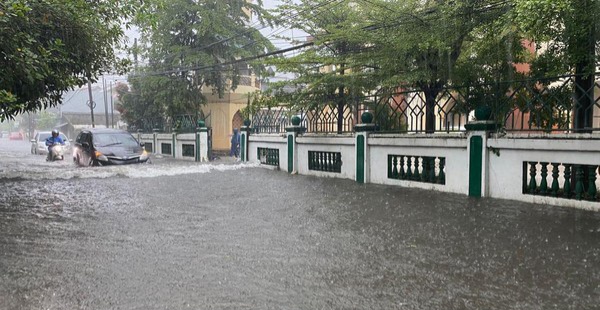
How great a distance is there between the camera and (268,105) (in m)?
14.2

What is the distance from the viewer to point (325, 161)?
11164mm

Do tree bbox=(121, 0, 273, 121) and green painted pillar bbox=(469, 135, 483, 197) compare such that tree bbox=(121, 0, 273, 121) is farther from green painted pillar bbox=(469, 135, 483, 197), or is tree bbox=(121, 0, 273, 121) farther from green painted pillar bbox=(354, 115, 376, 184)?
green painted pillar bbox=(469, 135, 483, 197)

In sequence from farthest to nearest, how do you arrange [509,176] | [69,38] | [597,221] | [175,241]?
[69,38] < [509,176] < [597,221] < [175,241]

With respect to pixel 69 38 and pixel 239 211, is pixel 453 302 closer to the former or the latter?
pixel 239 211

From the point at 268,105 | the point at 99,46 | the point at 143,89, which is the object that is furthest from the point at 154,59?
the point at 99,46

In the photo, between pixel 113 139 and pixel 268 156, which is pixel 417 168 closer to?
pixel 268 156

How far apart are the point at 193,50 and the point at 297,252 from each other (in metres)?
20.7

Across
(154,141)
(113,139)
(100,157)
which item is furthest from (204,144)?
(154,141)

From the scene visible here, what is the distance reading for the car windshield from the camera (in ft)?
49.2

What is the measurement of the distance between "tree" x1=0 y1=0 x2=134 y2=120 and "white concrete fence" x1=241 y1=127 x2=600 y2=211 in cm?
518

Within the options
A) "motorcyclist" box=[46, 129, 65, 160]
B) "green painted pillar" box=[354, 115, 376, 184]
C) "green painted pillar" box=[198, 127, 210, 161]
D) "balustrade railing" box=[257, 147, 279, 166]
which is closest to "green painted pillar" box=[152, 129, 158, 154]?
"motorcyclist" box=[46, 129, 65, 160]

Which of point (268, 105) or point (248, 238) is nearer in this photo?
point (248, 238)

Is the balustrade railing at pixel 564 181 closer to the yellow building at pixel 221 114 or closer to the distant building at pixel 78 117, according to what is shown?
the yellow building at pixel 221 114

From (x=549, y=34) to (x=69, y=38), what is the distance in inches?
296
